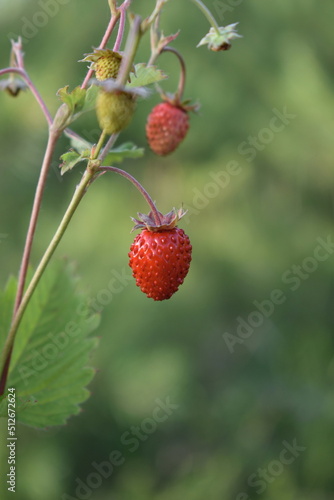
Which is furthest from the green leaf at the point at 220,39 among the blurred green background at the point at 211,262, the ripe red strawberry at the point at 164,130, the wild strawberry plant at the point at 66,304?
the blurred green background at the point at 211,262

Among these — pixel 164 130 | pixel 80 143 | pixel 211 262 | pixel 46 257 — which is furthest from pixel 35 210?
pixel 211 262

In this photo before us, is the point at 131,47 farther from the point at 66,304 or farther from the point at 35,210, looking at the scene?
the point at 66,304

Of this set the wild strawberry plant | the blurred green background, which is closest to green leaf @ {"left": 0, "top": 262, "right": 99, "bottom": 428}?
the wild strawberry plant

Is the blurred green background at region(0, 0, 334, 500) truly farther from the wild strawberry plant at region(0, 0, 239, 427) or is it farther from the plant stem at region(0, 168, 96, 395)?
the plant stem at region(0, 168, 96, 395)

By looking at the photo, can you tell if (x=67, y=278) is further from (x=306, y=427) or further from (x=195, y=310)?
(x=195, y=310)

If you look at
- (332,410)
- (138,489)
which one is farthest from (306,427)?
(138,489)

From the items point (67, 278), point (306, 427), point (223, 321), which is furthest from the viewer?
point (223, 321)
